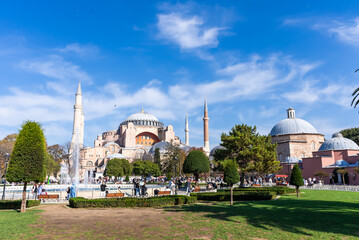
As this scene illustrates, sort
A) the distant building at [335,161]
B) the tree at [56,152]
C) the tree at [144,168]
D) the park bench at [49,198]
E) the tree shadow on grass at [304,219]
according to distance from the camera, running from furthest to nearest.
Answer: the tree at [56,152] → the tree at [144,168] → the distant building at [335,161] → the park bench at [49,198] → the tree shadow on grass at [304,219]

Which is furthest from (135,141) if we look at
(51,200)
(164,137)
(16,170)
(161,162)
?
(16,170)

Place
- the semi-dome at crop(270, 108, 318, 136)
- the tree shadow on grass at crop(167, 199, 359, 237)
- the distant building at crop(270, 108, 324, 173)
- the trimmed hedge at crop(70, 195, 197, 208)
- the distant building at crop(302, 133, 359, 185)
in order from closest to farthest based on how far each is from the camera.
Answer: the tree shadow on grass at crop(167, 199, 359, 237) < the trimmed hedge at crop(70, 195, 197, 208) < the distant building at crop(302, 133, 359, 185) < the distant building at crop(270, 108, 324, 173) < the semi-dome at crop(270, 108, 318, 136)

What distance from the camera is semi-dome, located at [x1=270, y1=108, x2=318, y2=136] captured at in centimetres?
3658

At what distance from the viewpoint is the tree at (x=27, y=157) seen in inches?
357

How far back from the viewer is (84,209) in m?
10.1

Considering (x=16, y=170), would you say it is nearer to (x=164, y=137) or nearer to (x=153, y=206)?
(x=153, y=206)

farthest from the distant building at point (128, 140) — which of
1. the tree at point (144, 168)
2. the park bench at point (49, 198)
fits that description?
the park bench at point (49, 198)

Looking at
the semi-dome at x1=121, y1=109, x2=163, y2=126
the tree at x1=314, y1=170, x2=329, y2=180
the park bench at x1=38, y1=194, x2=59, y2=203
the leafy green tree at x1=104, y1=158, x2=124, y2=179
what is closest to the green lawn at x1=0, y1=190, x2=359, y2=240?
the park bench at x1=38, y1=194, x2=59, y2=203

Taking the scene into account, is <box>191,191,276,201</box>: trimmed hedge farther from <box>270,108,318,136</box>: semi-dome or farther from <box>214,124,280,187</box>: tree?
<box>270,108,318,136</box>: semi-dome

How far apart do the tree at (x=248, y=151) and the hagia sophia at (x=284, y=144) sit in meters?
10.4

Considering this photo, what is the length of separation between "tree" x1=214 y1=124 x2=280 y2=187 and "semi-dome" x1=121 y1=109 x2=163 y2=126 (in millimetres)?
48088

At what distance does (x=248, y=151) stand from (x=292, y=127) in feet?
67.6

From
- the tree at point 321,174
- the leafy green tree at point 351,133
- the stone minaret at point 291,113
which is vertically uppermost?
the stone minaret at point 291,113

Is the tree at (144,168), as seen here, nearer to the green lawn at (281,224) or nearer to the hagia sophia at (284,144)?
the hagia sophia at (284,144)
